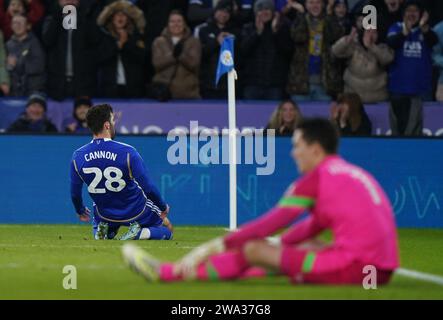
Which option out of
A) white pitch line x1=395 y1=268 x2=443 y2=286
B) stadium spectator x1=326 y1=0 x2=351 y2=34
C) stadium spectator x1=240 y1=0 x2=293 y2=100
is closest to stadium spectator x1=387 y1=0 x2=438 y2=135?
stadium spectator x1=326 y1=0 x2=351 y2=34

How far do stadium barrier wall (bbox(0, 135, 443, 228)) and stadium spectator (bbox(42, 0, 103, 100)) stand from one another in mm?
1559

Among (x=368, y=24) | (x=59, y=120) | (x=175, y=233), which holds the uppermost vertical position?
(x=368, y=24)

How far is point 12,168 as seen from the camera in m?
18.4

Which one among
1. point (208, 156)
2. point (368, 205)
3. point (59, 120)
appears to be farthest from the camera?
point (59, 120)

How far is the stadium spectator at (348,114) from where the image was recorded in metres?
18.9

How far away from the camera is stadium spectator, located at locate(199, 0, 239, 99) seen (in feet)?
64.5

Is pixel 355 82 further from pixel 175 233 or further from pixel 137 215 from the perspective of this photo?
pixel 137 215

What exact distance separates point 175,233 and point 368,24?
5.27 meters

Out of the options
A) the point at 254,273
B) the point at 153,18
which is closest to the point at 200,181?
Result: the point at 153,18

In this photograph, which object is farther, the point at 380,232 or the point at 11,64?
the point at 11,64

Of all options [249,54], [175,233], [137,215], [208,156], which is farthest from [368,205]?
[249,54]

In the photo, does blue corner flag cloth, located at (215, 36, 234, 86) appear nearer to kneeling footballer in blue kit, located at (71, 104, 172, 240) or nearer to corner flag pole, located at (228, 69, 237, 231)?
corner flag pole, located at (228, 69, 237, 231)

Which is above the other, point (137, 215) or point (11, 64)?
point (11, 64)

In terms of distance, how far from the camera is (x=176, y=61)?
64.7 ft
